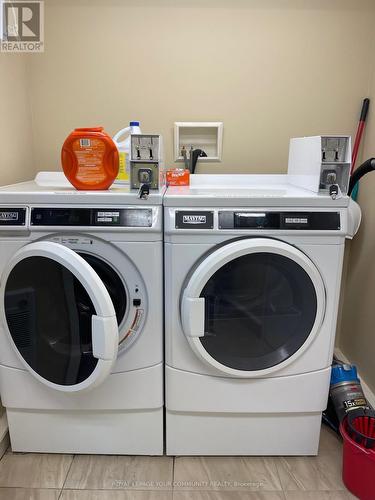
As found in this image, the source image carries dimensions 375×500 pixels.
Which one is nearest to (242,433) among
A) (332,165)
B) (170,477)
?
(170,477)

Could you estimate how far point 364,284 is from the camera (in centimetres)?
179

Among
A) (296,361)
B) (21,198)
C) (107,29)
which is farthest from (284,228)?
(107,29)

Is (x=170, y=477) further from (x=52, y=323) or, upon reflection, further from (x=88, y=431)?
(x=52, y=323)

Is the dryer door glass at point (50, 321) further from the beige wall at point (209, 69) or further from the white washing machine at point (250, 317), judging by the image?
the beige wall at point (209, 69)

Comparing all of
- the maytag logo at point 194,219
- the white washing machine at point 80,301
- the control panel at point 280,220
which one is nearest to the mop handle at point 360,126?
the control panel at point 280,220

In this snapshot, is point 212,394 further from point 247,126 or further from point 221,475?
point 247,126

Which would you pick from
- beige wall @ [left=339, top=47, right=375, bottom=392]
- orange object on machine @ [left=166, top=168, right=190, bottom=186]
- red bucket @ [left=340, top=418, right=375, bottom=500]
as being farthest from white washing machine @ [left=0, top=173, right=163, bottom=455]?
beige wall @ [left=339, top=47, right=375, bottom=392]

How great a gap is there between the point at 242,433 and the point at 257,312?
52 centimetres

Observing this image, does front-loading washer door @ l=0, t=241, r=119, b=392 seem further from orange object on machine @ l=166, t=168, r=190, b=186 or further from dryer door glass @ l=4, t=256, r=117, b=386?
orange object on machine @ l=166, t=168, r=190, b=186

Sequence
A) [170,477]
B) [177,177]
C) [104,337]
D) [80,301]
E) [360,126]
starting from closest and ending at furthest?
[104,337], [80,301], [170,477], [177,177], [360,126]

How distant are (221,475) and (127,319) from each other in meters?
0.71

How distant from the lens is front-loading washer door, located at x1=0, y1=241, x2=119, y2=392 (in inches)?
45.2

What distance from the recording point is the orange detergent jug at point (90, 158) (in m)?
1.29

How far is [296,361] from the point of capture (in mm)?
1307
